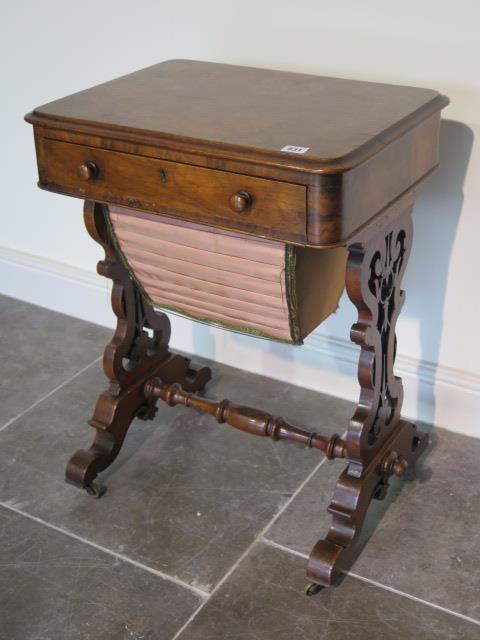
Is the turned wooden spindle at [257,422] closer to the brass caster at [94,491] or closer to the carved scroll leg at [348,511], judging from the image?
the carved scroll leg at [348,511]

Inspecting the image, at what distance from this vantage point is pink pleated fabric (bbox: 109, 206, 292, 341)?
78.4 inches

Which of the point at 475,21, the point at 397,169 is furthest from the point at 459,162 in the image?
the point at 397,169

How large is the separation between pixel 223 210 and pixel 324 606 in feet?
2.96

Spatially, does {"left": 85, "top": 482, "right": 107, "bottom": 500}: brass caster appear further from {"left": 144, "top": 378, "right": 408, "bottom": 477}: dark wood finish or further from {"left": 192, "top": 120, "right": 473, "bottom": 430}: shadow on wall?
{"left": 192, "top": 120, "right": 473, "bottom": 430}: shadow on wall

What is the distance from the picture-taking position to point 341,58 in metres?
2.37

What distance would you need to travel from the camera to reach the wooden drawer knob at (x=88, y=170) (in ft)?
6.49

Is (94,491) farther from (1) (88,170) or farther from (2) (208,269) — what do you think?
(1) (88,170)

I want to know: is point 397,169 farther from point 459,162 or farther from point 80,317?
point 80,317

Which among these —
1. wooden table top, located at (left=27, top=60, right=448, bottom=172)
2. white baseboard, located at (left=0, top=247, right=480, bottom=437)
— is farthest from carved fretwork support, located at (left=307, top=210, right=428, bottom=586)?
white baseboard, located at (left=0, top=247, right=480, bottom=437)

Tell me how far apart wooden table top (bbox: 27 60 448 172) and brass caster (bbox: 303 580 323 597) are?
3.13 feet

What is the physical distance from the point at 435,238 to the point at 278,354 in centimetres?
66

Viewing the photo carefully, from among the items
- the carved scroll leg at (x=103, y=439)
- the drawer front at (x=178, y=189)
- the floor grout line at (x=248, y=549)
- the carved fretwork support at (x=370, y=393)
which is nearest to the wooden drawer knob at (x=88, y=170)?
the drawer front at (x=178, y=189)

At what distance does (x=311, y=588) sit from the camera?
2055 millimetres

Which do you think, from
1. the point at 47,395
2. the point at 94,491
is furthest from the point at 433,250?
the point at 47,395
